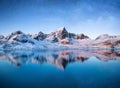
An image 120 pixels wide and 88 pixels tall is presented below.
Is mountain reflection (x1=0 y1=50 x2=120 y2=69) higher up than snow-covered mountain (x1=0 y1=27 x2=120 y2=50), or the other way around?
snow-covered mountain (x1=0 y1=27 x2=120 y2=50)

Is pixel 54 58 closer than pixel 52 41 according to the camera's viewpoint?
Yes

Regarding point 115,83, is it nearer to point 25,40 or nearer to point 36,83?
point 36,83

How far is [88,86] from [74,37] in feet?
230

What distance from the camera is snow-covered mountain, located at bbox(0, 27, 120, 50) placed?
49669 mm

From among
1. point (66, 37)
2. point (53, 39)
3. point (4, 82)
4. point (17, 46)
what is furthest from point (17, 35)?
point (4, 82)

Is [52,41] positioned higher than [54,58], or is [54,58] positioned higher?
[52,41]

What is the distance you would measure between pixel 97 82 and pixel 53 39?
62.0 m

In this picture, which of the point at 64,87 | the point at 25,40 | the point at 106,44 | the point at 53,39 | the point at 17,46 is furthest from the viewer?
the point at 53,39

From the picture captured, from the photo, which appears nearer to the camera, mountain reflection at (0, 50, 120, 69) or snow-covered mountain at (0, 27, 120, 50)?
mountain reflection at (0, 50, 120, 69)

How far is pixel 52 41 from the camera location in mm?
66500

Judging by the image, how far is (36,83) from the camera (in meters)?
5.57

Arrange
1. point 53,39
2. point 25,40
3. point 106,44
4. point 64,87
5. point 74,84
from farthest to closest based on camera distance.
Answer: point 53,39 < point 106,44 < point 25,40 < point 74,84 < point 64,87

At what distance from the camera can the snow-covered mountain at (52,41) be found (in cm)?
4967

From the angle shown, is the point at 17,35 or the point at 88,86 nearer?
the point at 88,86
